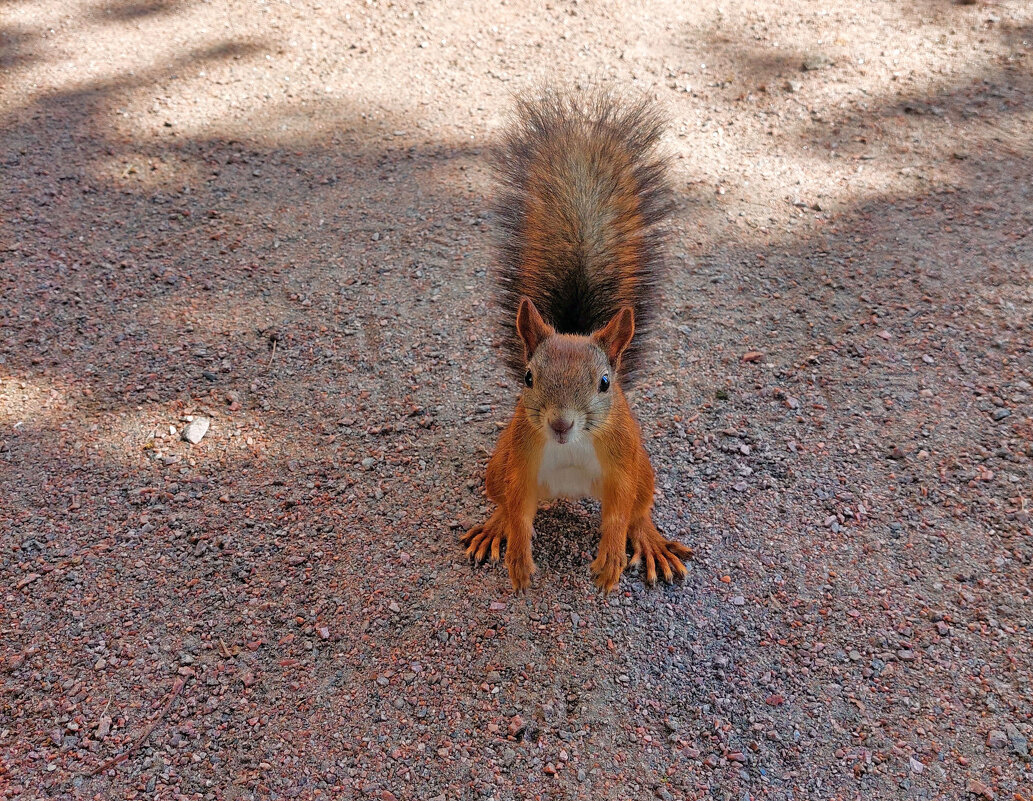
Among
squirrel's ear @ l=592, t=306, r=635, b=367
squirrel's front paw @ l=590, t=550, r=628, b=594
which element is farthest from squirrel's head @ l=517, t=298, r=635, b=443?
squirrel's front paw @ l=590, t=550, r=628, b=594

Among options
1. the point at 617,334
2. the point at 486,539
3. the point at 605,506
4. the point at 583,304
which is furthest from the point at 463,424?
the point at 617,334

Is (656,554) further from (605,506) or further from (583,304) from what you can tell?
(583,304)

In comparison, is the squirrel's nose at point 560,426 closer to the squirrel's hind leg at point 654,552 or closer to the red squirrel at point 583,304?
the red squirrel at point 583,304

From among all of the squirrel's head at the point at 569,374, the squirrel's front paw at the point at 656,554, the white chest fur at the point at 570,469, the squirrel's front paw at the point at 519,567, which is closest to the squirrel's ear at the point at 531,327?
the squirrel's head at the point at 569,374

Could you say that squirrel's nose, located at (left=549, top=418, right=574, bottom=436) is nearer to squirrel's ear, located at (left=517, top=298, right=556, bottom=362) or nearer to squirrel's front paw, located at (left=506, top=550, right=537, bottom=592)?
squirrel's ear, located at (left=517, top=298, right=556, bottom=362)

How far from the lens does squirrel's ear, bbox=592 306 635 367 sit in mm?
2209

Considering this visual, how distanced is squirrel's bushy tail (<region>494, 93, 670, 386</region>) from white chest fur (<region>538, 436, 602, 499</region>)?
385 millimetres

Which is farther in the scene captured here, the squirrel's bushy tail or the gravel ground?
the squirrel's bushy tail

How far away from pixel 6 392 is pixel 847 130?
4173mm

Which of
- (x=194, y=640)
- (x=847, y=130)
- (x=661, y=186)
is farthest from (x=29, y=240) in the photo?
(x=847, y=130)

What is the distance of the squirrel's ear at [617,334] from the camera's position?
2209mm

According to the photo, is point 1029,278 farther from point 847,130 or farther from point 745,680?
point 745,680

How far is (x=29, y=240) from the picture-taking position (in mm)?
3797

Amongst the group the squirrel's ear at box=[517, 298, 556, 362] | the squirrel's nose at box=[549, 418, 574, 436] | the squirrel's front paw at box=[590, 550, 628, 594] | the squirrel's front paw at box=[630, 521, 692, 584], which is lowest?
the squirrel's front paw at box=[630, 521, 692, 584]
